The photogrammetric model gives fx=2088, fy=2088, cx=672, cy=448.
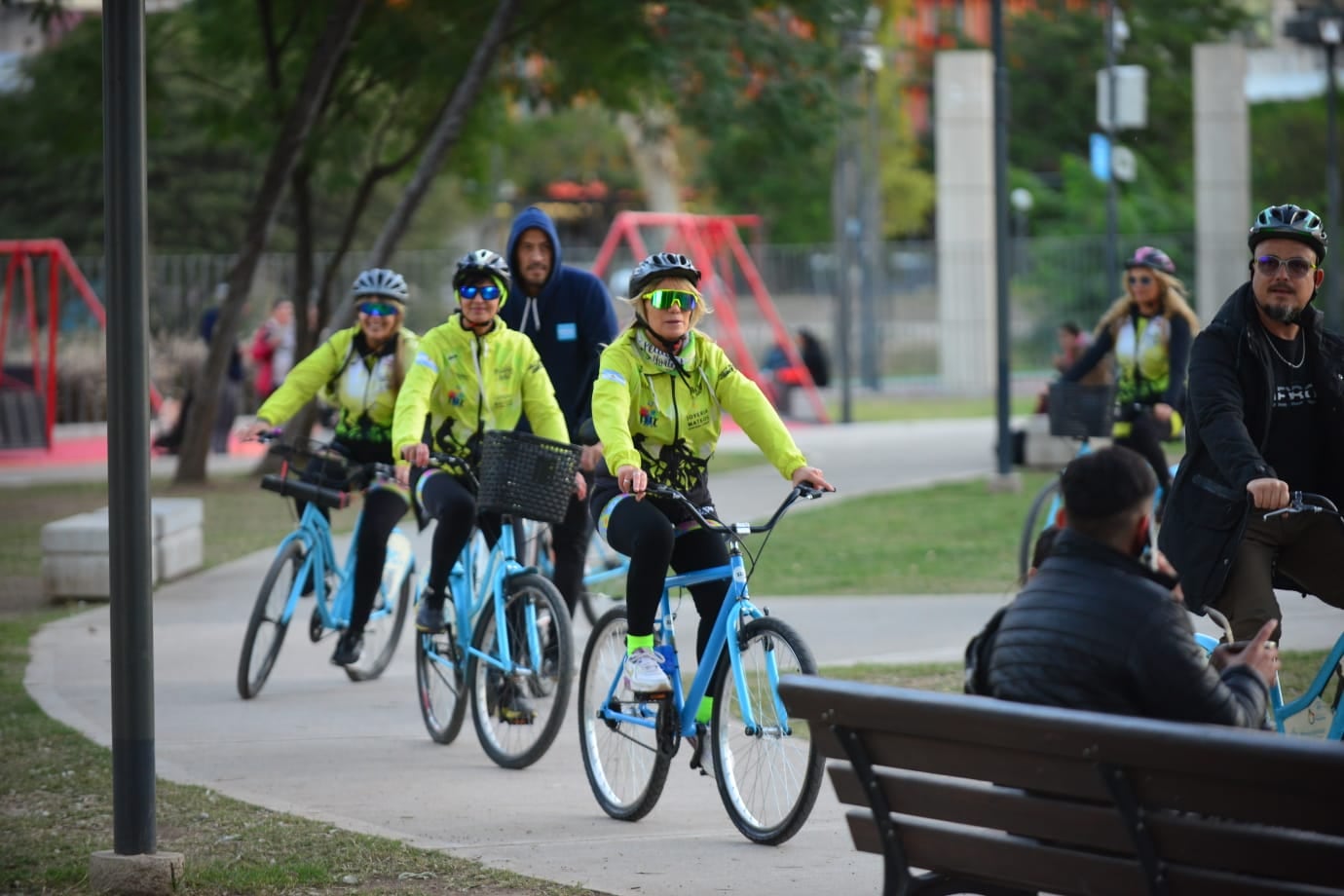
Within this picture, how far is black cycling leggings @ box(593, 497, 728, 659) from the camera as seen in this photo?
6660mm

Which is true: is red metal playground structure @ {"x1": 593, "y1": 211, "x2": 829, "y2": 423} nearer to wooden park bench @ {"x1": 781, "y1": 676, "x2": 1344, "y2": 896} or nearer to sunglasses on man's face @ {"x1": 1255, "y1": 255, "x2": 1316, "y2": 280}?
sunglasses on man's face @ {"x1": 1255, "y1": 255, "x2": 1316, "y2": 280}

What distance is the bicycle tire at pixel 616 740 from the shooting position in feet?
22.6

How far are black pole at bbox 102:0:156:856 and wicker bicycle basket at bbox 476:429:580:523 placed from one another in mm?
2161

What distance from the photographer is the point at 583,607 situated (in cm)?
1059

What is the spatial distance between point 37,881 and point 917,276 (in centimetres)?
3702

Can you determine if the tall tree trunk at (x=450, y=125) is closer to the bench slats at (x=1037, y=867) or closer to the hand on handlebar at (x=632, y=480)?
the hand on handlebar at (x=632, y=480)

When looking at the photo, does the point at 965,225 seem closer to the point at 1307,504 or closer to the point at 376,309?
the point at 376,309

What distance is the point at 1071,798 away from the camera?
4.12m

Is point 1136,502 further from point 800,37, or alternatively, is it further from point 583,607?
point 800,37

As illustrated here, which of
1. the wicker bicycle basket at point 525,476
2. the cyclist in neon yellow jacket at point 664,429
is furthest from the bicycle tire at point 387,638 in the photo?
the cyclist in neon yellow jacket at point 664,429

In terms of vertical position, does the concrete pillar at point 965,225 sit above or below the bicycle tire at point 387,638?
above

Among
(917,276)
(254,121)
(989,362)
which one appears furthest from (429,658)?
(917,276)

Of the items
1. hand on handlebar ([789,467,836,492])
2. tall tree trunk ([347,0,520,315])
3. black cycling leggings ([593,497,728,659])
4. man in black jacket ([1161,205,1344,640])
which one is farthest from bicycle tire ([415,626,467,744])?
tall tree trunk ([347,0,520,315])

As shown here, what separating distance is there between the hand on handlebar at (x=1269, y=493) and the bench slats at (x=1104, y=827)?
5.39ft
